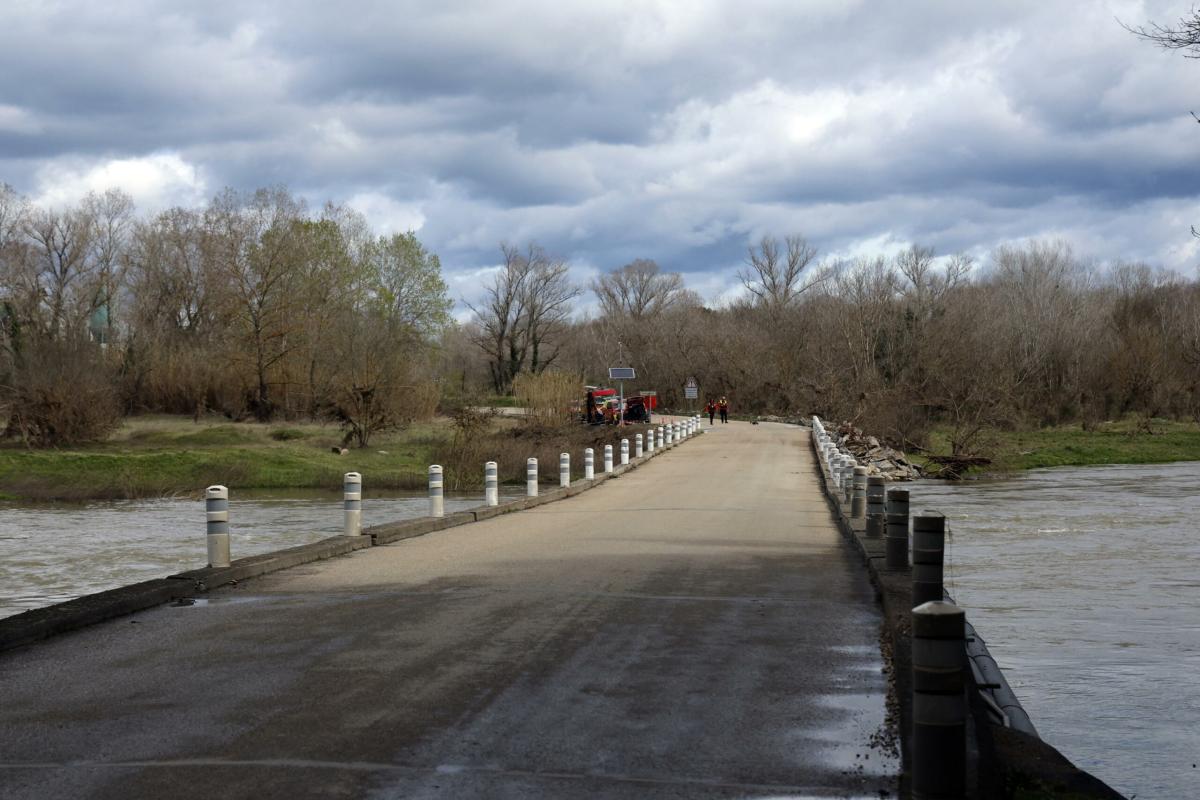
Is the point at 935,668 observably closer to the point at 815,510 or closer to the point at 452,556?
the point at 452,556

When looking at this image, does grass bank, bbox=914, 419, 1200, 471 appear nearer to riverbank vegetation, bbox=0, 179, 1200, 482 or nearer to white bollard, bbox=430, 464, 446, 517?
riverbank vegetation, bbox=0, 179, 1200, 482

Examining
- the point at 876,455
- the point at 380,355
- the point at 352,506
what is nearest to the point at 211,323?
the point at 380,355

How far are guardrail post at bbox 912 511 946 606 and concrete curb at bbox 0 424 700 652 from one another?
6584 mm

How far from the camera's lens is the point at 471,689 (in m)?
7.73

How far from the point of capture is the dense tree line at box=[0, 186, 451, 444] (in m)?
59.8

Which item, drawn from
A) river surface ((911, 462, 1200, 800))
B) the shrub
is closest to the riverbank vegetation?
the shrub

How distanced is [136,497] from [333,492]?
666cm

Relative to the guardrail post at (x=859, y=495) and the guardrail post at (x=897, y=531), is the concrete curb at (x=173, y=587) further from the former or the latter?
the guardrail post at (x=897, y=531)

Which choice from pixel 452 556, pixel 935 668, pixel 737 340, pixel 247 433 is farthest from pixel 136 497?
pixel 737 340

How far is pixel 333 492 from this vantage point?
4550 cm

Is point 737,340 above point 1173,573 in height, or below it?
above

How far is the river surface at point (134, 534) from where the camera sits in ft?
67.7

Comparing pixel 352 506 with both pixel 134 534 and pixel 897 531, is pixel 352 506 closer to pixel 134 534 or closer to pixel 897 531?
pixel 897 531

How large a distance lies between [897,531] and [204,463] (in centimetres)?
4198
